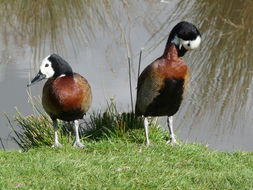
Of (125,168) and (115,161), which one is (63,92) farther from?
(125,168)

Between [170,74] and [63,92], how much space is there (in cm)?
120

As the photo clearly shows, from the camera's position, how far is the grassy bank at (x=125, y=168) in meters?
5.34

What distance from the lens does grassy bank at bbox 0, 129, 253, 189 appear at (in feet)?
17.5

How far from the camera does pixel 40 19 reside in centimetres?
1223

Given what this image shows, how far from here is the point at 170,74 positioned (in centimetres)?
685

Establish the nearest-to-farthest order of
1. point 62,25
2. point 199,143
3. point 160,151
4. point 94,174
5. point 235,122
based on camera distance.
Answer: point 94,174 → point 160,151 → point 199,143 → point 235,122 → point 62,25

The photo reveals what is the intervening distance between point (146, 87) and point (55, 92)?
1.01m

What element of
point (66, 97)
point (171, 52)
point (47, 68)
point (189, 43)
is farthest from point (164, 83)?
point (47, 68)

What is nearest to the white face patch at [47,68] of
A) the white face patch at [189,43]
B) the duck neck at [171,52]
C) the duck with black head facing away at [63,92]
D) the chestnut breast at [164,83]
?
the duck with black head facing away at [63,92]

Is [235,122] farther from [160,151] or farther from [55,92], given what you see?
[55,92]

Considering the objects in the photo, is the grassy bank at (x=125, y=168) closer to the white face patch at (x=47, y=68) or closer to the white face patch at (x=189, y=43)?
the white face patch at (x=47, y=68)

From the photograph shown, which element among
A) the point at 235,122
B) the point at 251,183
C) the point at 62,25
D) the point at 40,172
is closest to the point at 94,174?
the point at 40,172

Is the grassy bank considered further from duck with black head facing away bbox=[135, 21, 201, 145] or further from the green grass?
duck with black head facing away bbox=[135, 21, 201, 145]

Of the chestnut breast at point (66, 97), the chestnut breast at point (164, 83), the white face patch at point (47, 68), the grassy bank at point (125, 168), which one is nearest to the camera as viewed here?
the grassy bank at point (125, 168)
